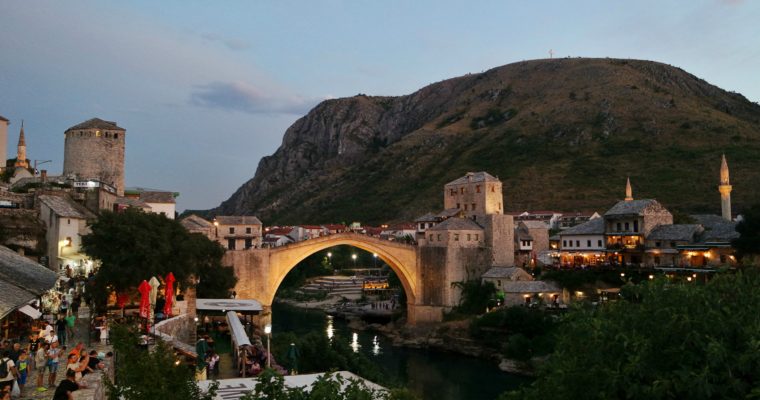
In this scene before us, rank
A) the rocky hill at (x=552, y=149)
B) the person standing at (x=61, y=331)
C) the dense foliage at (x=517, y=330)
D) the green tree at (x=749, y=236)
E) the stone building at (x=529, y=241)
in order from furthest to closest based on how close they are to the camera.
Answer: the rocky hill at (x=552, y=149), the stone building at (x=529, y=241), the dense foliage at (x=517, y=330), the green tree at (x=749, y=236), the person standing at (x=61, y=331)

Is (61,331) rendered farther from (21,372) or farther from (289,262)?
(289,262)

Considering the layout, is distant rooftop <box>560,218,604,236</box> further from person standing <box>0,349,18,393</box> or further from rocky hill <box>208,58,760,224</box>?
person standing <box>0,349,18,393</box>

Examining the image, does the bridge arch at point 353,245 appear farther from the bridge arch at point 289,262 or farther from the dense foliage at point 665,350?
the dense foliage at point 665,350

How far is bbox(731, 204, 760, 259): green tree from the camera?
114 ft

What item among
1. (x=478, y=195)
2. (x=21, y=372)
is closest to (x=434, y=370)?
(x=478, y=195)

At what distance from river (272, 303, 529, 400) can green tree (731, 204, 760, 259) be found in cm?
1575

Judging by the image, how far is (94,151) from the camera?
42094 mm

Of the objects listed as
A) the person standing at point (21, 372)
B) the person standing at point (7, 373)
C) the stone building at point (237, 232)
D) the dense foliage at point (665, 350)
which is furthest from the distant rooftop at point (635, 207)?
the person standing at point (7, 373)

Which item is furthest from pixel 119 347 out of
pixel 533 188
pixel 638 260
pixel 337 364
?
pixel 533 188

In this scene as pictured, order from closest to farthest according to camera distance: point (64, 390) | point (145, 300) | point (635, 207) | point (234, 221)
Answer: point (64, 390)
point (145, 300)
point (635, 207)
point (234, 221)

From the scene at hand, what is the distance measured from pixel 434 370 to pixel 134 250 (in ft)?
64.4

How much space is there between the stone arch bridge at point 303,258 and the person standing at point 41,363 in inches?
1025

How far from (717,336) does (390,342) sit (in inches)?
1425

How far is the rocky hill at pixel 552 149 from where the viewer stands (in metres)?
71.2
